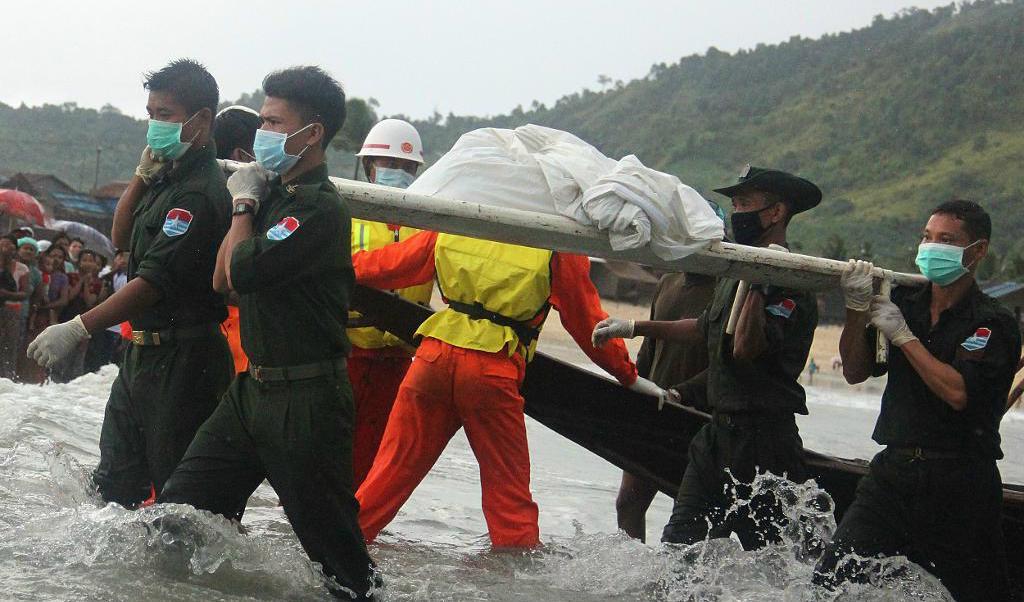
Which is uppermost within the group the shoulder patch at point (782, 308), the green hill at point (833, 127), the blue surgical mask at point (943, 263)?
the green hill at point (833, 127)

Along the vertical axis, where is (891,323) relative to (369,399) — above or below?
above

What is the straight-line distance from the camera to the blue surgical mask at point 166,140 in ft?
15.5

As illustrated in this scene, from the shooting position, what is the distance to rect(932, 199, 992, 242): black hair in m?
4.69

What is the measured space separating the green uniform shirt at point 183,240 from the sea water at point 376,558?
2.54 feet

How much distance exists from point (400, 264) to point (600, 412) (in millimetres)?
1254

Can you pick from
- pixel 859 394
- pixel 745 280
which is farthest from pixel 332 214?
pixel 859 394

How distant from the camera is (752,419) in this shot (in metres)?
5.07

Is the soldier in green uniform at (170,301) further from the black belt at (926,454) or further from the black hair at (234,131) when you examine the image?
the black belt at (926,454)

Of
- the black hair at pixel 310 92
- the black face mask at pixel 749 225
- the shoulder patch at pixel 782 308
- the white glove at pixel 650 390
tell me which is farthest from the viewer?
the white glove at pixel 650 390

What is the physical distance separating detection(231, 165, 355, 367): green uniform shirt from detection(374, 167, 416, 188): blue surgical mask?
2333mm

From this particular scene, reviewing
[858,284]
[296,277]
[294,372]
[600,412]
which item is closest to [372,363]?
[600,412]

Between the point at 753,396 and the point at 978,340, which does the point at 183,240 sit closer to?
the point at 753,396

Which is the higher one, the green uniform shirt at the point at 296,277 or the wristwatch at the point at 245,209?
the wristwatch at the point at 245,209

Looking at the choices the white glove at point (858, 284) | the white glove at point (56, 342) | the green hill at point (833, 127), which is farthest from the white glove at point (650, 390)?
the green hill at point (833, 127)
